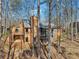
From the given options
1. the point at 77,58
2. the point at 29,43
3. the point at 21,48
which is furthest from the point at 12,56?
the point at 77,58

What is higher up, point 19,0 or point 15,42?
point 19,0

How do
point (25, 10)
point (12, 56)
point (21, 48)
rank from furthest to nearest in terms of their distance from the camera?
point (25, 10)
point (21, 48)
point (12, 56)

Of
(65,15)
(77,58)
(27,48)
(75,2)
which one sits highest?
(75,2)

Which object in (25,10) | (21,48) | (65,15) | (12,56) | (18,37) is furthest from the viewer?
(25,10)

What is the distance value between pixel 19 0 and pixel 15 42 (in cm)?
993

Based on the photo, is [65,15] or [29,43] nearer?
[29,43]

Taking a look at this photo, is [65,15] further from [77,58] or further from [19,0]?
[77,58]

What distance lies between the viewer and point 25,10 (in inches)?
840

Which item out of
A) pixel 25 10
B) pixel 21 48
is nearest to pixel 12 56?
pixel 21 48

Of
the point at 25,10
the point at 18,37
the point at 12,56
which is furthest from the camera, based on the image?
the point at 25,10

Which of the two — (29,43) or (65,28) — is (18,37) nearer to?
(29,43)

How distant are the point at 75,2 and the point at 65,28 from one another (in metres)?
3.53

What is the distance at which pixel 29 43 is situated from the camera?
11023 millimetres

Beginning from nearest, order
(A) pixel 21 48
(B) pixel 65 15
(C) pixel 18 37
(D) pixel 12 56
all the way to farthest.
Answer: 1. (D) pixel 12 56
2. (A) pixel 21 48
3. (C) pixel 18 37
4. (B) pixel 65 15
